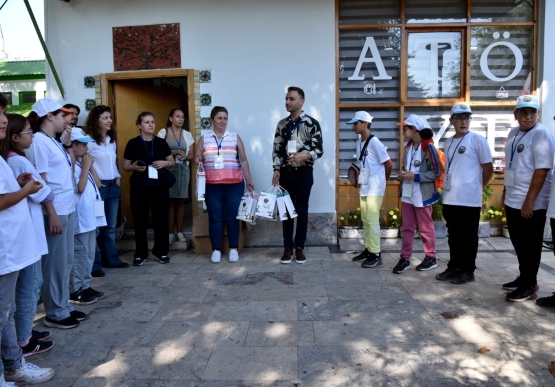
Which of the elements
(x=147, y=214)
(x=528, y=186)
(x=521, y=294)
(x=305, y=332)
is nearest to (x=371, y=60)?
(x=528, y=186)

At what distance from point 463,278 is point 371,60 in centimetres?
352

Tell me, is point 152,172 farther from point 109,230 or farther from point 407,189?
point 407,189

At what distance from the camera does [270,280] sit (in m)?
5.23

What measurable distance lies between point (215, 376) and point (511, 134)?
11.4 feet

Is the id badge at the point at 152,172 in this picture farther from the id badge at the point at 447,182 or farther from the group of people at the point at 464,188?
the id badge at the point at 447,182

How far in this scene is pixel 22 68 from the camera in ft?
77.8

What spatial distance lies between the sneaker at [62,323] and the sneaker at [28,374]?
2.75 feet

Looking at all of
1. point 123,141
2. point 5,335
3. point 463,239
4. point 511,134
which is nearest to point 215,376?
point 5,335

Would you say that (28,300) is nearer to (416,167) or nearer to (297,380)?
(297,380)

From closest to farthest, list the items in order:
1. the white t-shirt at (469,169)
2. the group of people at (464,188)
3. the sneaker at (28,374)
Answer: the sneaker at (28,374) < the group of people at (464,188) < the white t-shirt at (469,169)

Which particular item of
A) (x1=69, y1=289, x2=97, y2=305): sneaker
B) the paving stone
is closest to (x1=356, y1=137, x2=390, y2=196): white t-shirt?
the paving stone

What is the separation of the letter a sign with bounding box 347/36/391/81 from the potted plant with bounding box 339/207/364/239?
6.41 ft

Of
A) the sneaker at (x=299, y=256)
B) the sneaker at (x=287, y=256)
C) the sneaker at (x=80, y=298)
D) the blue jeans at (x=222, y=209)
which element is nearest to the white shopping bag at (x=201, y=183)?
the blue jeans at (x=222, y=209)

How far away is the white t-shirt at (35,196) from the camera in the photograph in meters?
3.05
